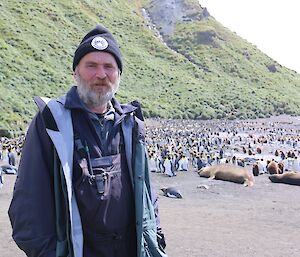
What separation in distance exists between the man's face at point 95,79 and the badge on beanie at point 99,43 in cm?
3

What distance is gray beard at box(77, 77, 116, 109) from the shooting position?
7.92ft

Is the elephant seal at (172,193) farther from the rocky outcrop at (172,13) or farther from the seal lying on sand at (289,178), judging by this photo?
the rocky outcrop at (172,13)

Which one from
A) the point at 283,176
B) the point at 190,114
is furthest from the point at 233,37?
the point at 283,176

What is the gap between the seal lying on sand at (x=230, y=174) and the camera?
1538cm

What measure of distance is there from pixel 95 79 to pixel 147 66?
72.1 meters

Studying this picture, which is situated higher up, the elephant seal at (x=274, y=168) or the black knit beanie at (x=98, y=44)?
the black knit beanie at (x=98, y=44)

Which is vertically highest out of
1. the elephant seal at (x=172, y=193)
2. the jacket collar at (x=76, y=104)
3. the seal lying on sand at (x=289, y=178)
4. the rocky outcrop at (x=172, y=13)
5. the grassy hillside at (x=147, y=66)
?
the rocky outcrop at (x=172, y=13)

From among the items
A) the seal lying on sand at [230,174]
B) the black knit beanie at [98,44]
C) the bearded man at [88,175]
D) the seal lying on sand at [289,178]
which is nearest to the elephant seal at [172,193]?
the seal lying on sand at [230,174]

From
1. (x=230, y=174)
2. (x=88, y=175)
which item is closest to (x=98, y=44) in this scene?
(x=88, y=175)

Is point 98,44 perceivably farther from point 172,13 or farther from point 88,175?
point 172,13

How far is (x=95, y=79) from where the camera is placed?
2426 millimetres

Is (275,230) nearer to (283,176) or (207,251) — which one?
(207,251)

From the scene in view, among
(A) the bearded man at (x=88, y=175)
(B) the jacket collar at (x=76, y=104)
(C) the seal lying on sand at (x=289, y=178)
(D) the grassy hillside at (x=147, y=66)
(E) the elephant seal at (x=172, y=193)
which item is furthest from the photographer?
(D) the grassy hillside at (x=147, y=66)

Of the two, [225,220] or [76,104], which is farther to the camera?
[225,220]
